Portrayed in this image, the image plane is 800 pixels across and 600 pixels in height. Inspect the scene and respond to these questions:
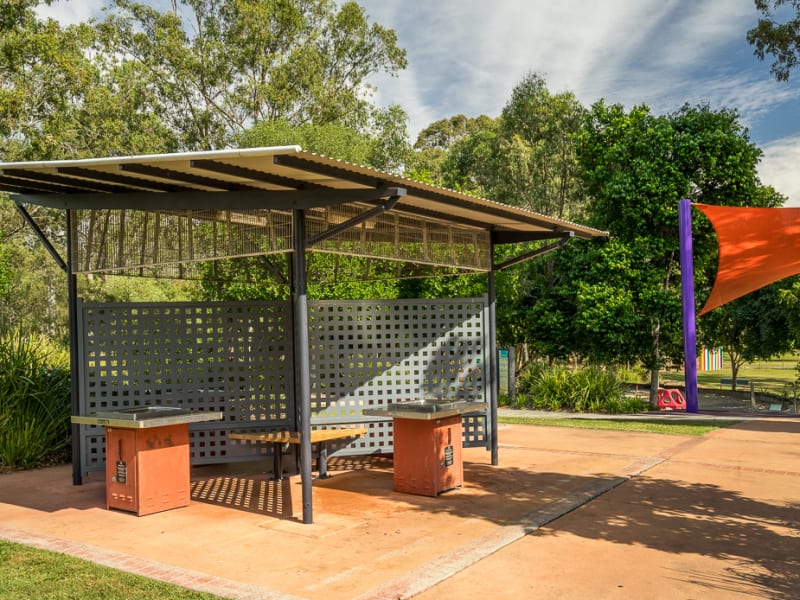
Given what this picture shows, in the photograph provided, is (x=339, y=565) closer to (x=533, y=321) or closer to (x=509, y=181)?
(x=533, y=321)

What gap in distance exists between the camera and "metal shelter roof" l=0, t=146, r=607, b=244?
511 cm

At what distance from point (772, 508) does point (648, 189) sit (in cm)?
1215

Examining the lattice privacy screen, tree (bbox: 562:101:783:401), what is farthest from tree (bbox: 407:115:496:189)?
the lattice privacy screen

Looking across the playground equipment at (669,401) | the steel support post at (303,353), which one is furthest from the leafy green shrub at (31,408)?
the playground equipment at (669,401)

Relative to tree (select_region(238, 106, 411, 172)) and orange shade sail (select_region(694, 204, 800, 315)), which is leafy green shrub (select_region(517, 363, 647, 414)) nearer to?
orange shade sail (select_region(694, 204, 800, 315))

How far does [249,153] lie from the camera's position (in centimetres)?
464

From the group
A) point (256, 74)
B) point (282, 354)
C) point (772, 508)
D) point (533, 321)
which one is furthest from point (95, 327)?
point (256, 74)

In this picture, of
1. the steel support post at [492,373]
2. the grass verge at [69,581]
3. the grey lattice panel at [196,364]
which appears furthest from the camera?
the steel support post at [492,373]

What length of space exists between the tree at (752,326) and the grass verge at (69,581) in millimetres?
19097

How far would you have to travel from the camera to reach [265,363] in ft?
26.5

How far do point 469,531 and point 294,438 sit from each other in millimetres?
2259

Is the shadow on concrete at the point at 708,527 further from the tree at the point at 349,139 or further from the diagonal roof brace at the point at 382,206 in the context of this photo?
the tree at the point at 349,139

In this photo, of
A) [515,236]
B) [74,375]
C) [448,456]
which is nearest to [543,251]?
[515,236]

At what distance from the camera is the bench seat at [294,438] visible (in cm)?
732
